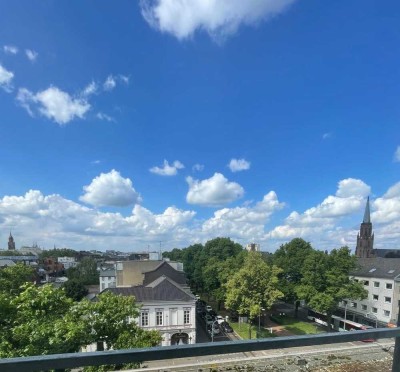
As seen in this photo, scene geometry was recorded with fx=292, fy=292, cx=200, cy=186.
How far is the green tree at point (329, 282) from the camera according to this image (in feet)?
90.0

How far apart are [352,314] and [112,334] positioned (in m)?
32.4

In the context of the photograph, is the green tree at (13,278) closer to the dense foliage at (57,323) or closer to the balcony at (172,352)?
the dense foliage at (57,323)

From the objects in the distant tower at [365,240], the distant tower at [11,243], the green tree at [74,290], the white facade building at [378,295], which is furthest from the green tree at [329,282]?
the distant tower at [11,243]

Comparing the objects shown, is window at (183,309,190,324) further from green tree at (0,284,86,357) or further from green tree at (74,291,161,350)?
green tree at (0,284,86,357)

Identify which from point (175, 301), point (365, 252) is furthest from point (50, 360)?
point (365, 252)

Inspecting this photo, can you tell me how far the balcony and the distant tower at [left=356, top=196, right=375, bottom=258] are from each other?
7050 cm

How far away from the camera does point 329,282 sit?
27.9 m

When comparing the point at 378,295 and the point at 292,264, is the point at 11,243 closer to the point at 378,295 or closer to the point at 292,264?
the point at 292,264

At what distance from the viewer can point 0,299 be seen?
11.0 metres

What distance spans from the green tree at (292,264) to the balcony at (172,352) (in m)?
33.0

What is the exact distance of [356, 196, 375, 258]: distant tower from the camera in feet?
205

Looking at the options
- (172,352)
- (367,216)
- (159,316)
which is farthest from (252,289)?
(367,216)

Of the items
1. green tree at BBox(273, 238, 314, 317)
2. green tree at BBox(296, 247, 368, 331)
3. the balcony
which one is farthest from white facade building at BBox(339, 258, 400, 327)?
the balcony

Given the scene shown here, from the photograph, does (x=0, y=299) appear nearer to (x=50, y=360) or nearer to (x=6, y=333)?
(x=6, y=333)
